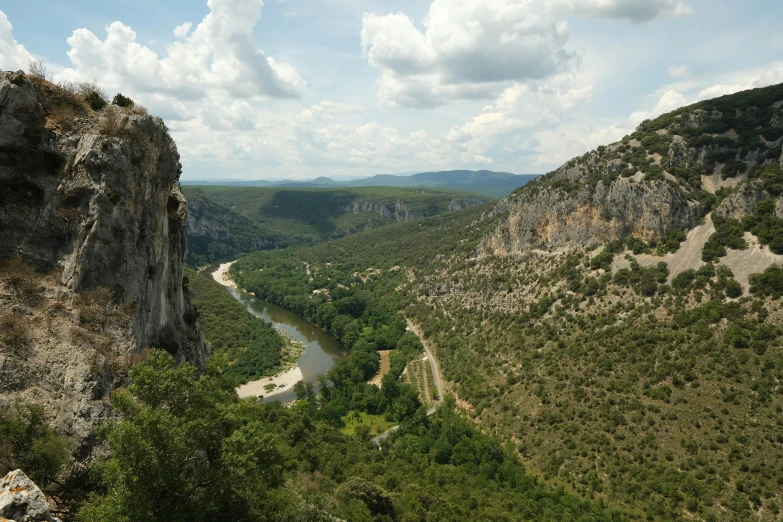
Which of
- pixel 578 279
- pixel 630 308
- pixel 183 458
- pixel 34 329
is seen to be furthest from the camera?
pixel 578 279

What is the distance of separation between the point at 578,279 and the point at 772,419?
3123 centimetres

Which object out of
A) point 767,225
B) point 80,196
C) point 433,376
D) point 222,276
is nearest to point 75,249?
point 80,196

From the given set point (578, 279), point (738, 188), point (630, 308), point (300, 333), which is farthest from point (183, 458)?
point (300, 333)

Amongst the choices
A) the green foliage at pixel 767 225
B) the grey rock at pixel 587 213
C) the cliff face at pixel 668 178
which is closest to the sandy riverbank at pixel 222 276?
the grey rock at pixel 587 213

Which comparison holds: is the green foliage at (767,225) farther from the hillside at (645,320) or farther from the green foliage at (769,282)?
the green foliage at (769,282)

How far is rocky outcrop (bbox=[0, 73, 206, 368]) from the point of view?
66.1ft

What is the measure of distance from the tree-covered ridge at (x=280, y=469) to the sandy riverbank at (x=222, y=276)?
338 feet

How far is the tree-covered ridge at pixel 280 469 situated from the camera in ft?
44.0

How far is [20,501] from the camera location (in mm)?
10375

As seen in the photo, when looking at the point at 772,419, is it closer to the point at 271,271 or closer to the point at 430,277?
the point at 430,277

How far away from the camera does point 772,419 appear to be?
38.3 meters

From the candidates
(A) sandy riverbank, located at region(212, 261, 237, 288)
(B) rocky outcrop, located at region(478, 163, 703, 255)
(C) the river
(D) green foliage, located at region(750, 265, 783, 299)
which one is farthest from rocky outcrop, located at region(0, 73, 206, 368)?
(A) sandy riverbank, located at region(212, 261, 237, 288)

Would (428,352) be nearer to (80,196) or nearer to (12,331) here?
(80,196)

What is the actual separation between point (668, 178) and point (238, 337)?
266 feet
